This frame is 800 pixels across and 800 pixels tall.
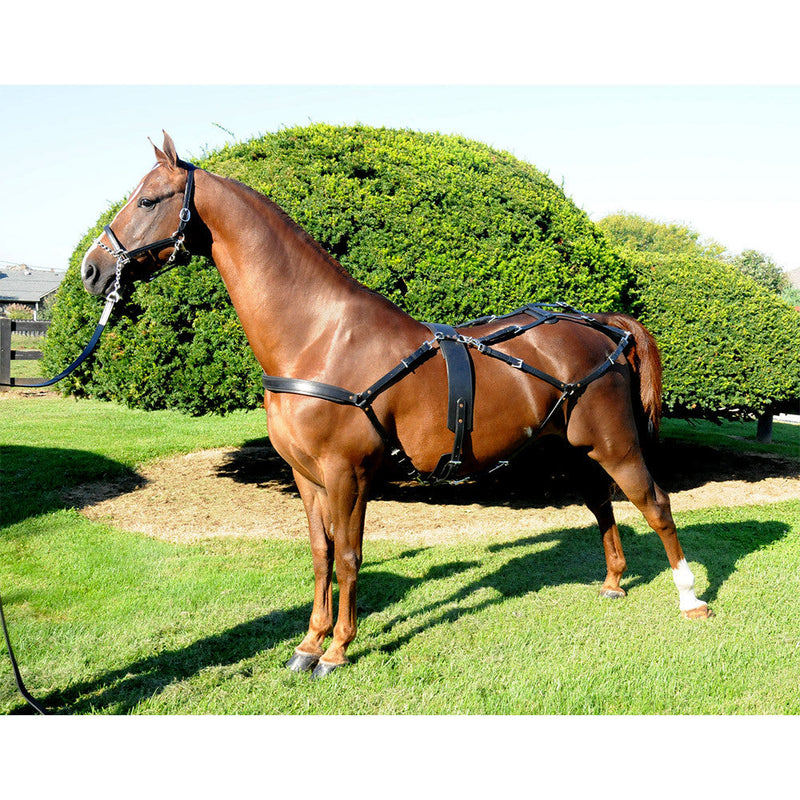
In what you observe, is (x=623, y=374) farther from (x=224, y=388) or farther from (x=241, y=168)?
(x=241, y=168)

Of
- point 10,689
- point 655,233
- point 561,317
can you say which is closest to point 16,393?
point 10,689

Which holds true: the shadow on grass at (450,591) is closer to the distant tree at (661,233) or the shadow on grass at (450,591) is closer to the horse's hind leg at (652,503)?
the horse's hind leg at (652,503)

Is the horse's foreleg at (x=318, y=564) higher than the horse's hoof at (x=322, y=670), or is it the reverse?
the horse's foreleg at (x=318, y=564)

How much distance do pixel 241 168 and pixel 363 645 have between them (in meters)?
5.26

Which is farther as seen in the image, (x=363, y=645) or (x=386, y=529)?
(x=386, y=529)

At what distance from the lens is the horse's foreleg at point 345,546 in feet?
12.2

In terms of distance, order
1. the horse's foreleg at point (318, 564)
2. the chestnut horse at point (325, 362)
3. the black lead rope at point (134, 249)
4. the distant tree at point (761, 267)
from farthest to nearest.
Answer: the distant tree at point (761, 267), the horse's foreleg at point (318, 564), the chestnut horse at point (325, 362), the black lead rope at point (134, 249)

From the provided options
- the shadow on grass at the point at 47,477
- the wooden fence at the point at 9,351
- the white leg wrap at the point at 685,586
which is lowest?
the shadow on grass at the point at 47,477

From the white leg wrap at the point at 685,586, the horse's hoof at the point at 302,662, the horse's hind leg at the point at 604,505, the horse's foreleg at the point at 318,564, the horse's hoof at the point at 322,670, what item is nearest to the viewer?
the horse's hoof at the point at 322,670

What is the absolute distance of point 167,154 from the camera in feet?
11.7

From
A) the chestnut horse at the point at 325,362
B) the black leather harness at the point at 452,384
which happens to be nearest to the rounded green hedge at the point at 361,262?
the black leather harness at the point at 452,384

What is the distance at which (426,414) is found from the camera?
3873 millimetres

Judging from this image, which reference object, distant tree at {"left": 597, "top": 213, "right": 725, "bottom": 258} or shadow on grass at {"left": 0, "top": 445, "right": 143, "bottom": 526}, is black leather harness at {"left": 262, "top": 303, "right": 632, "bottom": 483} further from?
distant tree at {"left": 597, "top": 213, "right": 725, "bottom": 258}

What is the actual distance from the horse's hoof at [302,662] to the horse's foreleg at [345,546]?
0.31ft
